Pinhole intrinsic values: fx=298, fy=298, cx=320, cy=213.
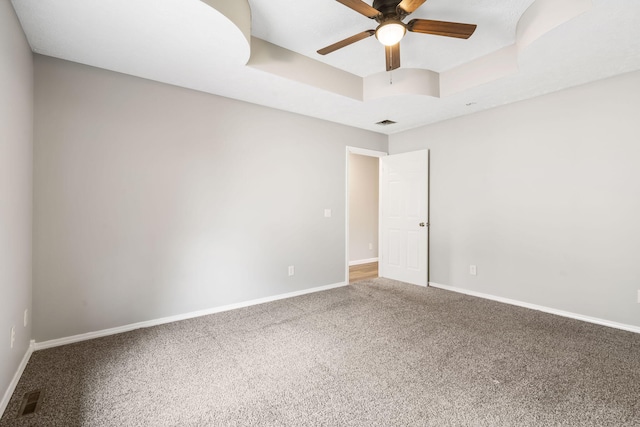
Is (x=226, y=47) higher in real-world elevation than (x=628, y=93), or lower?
higher

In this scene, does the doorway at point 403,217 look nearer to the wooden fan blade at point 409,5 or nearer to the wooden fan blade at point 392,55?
the wooden fan blade at point 392,55

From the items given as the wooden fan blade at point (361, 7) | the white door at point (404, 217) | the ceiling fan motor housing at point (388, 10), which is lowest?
the white door at point (404, 217)

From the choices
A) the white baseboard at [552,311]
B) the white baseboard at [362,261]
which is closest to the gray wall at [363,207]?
the white baseboard at [362,261]

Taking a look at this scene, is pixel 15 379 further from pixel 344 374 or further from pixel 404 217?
pixel 404 217

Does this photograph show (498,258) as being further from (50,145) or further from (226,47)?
(50,145)

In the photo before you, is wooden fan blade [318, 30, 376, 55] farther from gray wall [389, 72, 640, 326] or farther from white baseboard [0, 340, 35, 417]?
white baseboard [0, 340, 35, 417]

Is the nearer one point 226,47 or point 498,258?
point 226,47

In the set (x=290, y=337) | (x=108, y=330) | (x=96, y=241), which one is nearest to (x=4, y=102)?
(x=96, y=241)

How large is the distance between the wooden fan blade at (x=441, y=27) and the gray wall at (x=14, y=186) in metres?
2.44

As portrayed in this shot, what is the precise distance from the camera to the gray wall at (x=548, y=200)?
283cm

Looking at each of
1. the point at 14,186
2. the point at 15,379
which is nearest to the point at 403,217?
the point at 14,186

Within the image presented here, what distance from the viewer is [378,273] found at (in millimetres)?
5105

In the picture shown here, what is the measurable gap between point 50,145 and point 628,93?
16.9 feet

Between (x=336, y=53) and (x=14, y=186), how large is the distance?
8.94ft
